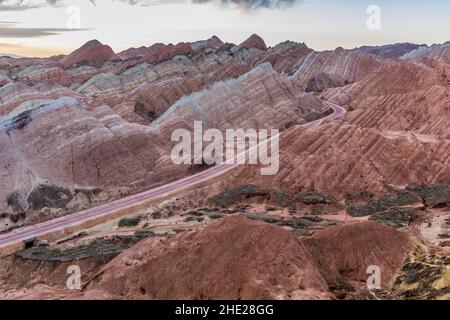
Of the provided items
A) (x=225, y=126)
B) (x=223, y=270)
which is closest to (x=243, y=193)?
(x=225, y=126)

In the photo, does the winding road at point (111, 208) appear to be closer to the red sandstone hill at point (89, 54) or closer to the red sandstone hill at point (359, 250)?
the red sandstone hill at point (359, 250)

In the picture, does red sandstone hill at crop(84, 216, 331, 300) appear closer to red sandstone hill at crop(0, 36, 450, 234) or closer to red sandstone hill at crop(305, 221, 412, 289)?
red sandstone hill at crop(305, 221, 412, 289)

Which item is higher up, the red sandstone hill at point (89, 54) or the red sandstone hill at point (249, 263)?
the red sandstone hill at point (89, 54)

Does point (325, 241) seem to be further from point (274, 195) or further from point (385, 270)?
point (274, 195)

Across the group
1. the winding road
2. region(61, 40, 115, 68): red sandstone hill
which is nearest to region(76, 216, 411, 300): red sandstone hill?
the winding road

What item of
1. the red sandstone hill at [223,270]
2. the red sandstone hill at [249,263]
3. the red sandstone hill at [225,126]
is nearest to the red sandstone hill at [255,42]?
the red sandstone hill at [225,126]

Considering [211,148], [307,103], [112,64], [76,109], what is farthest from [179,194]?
[112,64]

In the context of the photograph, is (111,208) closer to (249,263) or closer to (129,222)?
(129,222)
